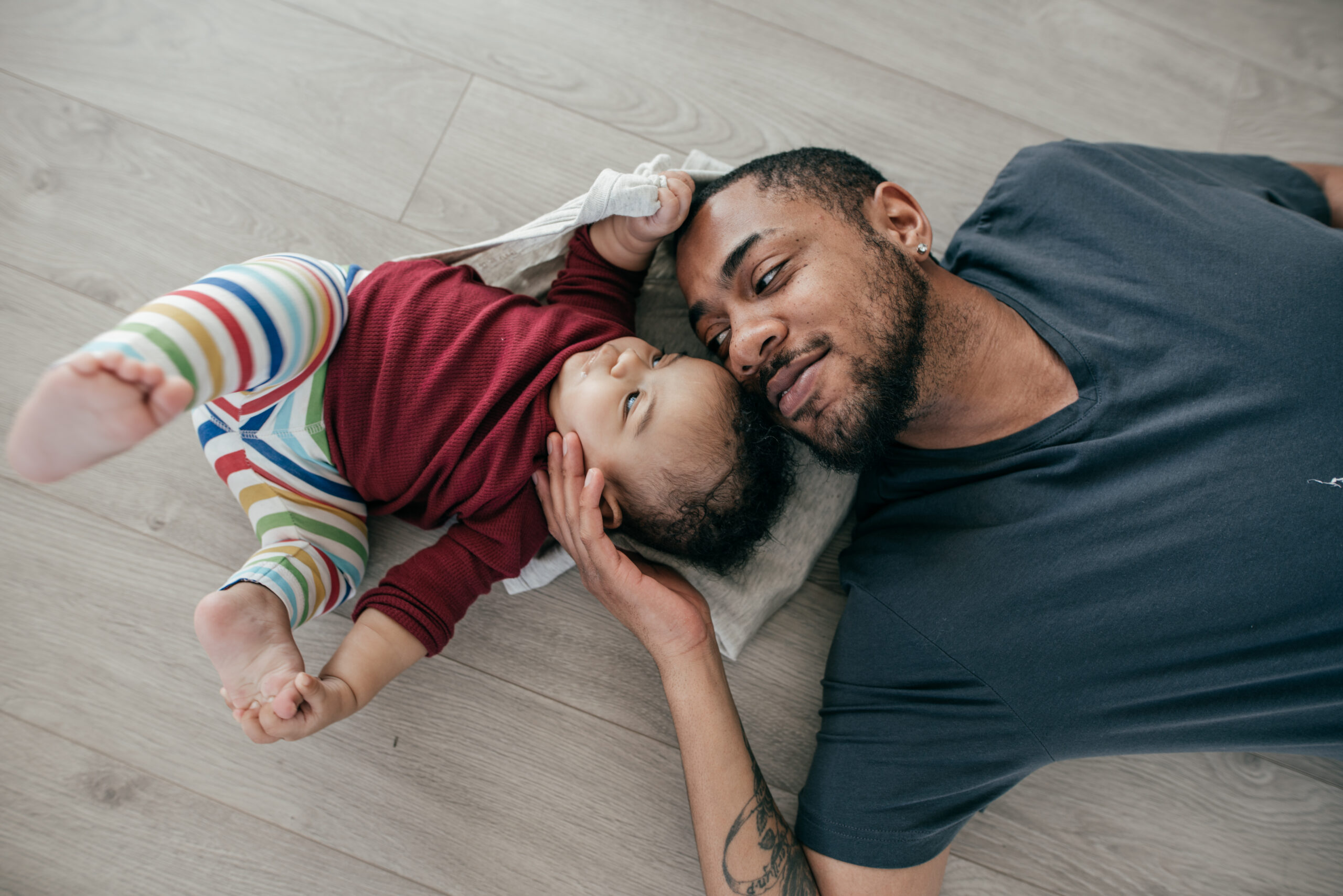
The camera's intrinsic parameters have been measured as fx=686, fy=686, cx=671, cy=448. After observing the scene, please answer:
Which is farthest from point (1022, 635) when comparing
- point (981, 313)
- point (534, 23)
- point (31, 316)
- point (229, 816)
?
point (31, 316)

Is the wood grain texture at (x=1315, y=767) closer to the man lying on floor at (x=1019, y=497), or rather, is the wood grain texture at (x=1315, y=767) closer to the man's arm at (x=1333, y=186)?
the man lying on floor at (x=1019, y=497)

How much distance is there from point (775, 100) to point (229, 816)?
1996mm

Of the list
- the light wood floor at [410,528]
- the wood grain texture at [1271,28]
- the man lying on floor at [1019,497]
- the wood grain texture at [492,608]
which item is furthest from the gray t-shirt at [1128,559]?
the wood grain texture at [1271,28]

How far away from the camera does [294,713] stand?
42.9 inches

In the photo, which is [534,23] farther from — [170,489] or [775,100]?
[170,489]

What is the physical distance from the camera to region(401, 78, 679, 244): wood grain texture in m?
1.60

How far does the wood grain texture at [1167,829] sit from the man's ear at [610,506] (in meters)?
1.02

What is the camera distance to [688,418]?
1.24 metres

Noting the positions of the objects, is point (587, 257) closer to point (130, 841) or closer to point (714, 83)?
point (714, 83)

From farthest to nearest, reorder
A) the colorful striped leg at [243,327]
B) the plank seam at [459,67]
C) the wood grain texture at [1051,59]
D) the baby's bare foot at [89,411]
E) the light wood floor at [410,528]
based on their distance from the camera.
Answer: the wood grain texture at [1051,59] < the plank seam at [459,67] < the light wood floor at [410,528] < the colorful striped leg at [243,327] < the baby's bare foot at [89,411]

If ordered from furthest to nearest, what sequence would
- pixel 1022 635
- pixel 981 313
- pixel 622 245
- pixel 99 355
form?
pixel 622 245
pixel 981 313
pixel 1022 635
pixel 99 355

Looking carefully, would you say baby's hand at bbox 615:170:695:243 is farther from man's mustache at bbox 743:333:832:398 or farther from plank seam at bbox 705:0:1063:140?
plank seam at bbox 705:0:1063:140

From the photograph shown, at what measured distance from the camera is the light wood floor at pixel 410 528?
140 centimetres

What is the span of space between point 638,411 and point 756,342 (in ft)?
0.81
